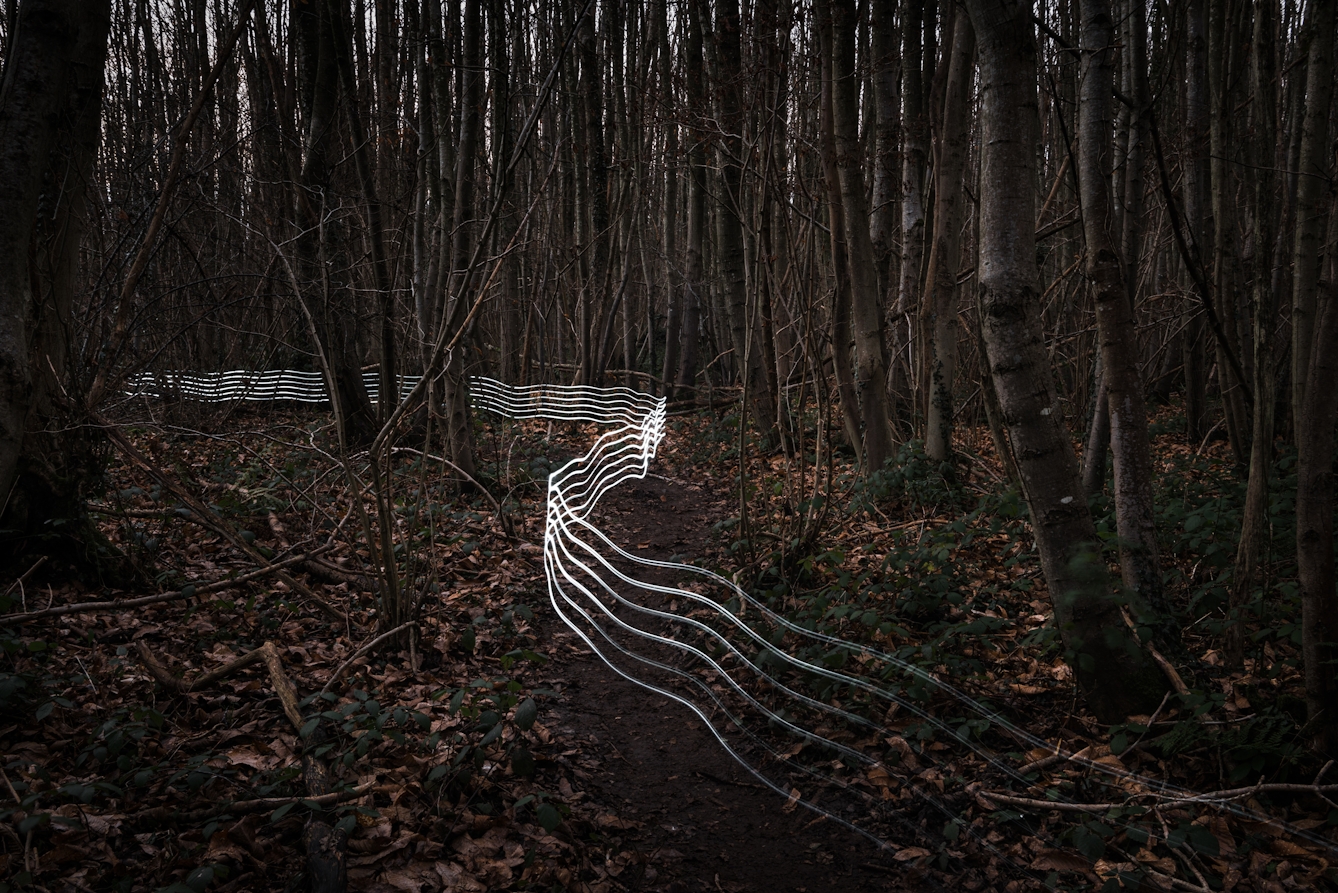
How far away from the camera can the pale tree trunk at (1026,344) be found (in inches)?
115

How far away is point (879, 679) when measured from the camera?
3.58 metres

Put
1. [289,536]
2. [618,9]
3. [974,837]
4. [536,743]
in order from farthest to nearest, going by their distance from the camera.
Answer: [618,9] → [289,536] → [536,743] → [974,837]

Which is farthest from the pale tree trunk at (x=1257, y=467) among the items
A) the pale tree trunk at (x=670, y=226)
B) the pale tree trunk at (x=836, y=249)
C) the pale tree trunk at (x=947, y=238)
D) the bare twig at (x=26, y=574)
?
the pale tree trunk at (x=670, y=226)

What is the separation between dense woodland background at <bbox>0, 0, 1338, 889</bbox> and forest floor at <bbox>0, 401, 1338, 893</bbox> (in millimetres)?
258

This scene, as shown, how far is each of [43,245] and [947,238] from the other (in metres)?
5.91

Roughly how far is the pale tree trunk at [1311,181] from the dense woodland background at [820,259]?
2 centimetres

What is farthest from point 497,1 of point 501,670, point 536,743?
point 536,743

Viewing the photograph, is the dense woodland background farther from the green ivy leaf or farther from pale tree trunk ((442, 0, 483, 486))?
the green ivy leaf

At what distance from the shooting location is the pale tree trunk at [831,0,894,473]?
644 cm

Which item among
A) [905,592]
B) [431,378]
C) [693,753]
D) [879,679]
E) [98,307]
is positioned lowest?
[693,753]

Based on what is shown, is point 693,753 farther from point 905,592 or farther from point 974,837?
point 905,592

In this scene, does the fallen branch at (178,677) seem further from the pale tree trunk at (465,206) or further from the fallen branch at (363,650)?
the pale tree trunk at (465,206)

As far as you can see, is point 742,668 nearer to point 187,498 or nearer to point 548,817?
point 548,817

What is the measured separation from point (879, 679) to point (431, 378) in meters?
2.55
